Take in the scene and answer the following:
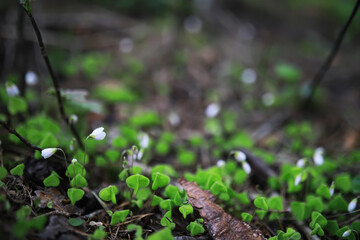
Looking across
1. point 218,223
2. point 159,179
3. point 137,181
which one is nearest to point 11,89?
point 137,181

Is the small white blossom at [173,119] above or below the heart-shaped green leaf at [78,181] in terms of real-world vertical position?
below

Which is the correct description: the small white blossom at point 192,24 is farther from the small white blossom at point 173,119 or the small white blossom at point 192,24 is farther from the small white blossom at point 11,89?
the small white blossom at point 11,89

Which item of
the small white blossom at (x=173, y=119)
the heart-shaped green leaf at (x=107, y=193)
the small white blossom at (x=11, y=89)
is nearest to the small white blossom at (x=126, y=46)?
the small white blossom at (x=173, y=119)

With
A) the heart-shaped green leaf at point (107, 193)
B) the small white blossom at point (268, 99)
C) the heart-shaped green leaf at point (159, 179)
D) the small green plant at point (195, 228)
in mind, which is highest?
the heart-shaped green leaf at point (159, 179)

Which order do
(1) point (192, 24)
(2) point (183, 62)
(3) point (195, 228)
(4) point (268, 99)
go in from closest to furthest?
(3) point (195, 228) → (4) point (268, 99) → (2) point (183, 62) → (1) point (192, 24)

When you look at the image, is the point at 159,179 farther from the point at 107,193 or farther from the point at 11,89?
the point at 11,89

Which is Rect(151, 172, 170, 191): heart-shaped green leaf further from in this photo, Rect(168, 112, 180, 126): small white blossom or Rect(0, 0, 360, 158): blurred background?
Rect(168, 112, 180, 126): small white blossom

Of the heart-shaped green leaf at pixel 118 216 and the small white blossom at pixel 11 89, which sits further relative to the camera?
the small white blossom at pixel 11 89

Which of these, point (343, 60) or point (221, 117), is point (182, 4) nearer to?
point (221, 117)
